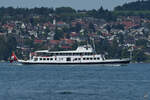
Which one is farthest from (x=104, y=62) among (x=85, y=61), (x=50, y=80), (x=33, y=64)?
(x=50, y=80)

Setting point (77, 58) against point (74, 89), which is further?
point (77, 58)

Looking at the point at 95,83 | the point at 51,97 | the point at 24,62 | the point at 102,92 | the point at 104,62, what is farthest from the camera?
the point at 24,62

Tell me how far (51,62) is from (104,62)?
11272mm

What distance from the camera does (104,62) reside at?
147625mm

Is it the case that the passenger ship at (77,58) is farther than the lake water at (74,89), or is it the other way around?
the passenger ship at (77,58)

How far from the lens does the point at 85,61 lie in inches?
5871

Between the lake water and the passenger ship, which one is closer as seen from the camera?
the lake water

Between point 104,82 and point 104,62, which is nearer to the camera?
point 104,82

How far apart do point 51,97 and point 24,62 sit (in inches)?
3281

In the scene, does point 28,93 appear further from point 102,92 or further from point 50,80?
point 50,80

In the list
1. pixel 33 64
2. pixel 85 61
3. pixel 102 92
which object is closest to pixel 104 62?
pixel 85 61

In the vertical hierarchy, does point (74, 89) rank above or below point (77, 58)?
above

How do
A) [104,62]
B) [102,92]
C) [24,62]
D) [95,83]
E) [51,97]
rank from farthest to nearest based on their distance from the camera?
1. [24,62]
2. [104,62]
3. [95,83]
4. [102,92]
5. [51,97]

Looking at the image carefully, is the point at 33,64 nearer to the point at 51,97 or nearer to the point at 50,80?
the point at 50,80
